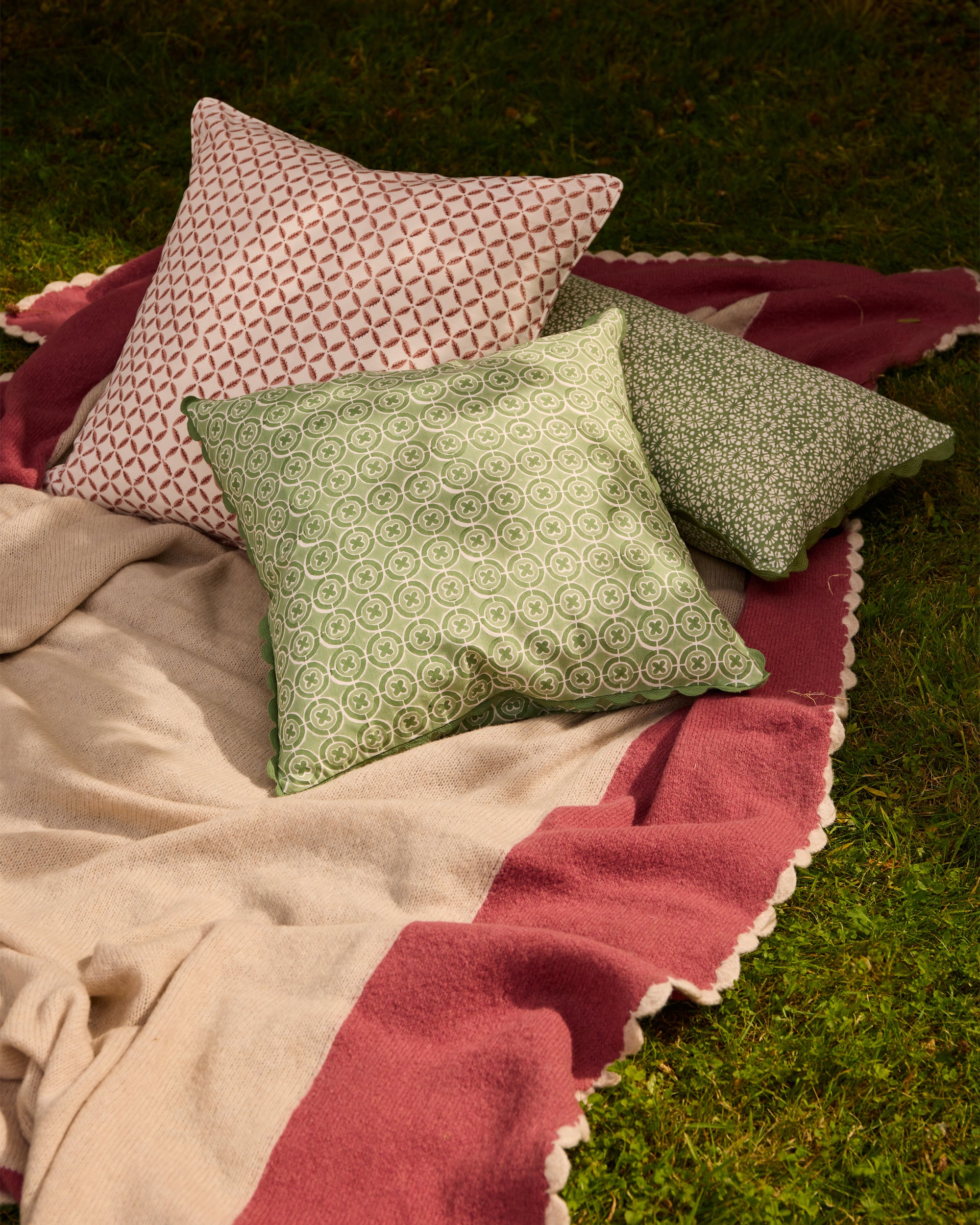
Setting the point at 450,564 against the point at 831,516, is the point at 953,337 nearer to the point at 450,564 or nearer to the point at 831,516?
the point at 831,516

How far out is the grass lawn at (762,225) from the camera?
54.7 inches

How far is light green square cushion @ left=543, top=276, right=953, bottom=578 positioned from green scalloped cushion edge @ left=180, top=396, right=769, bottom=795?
0.90 ft

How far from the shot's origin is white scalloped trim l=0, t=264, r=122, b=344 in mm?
2861

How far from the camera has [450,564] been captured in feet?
5.70

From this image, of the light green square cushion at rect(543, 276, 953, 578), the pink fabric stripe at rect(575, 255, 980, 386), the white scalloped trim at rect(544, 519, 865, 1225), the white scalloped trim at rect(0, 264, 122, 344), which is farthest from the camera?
the white scalloped trim at rect(0, 264, 122, 344)

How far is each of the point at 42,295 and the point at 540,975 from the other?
232 cm

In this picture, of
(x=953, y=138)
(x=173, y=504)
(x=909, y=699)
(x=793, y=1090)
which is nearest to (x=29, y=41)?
(x=173, y=504)

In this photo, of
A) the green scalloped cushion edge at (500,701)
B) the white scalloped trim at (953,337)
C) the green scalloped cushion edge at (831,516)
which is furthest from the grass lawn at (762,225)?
the green scalloped cushion edge at (500,701)

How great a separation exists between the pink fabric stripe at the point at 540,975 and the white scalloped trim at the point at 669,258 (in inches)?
61.9

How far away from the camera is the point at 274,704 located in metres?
1.78

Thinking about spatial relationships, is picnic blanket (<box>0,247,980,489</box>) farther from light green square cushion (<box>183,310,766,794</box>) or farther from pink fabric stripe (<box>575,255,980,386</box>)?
light green square cushion (<box>183,310,766,794</box>)

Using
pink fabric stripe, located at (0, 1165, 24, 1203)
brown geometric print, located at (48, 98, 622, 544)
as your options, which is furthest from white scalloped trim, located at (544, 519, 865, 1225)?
brown geometric print, located at (48, 98, 622, 544)

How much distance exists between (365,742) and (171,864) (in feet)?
1.02

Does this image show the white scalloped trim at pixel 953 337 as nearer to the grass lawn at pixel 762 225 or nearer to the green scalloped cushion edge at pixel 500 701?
the grass lawn at pixel 762 225
